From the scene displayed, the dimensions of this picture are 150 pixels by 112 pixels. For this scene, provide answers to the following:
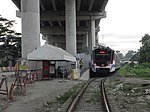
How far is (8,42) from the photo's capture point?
93.8 metres

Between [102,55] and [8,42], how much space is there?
184ft

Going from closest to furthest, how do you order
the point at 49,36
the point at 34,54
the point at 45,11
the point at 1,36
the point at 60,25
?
1. the point at 34,54
2. the point at 45,11
3. the point at 1,36
4. the point at 60,25
5. the point at 49,36

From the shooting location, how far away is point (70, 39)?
2501 inches

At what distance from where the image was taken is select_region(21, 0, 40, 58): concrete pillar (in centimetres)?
4084

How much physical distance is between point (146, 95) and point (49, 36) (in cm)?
10055

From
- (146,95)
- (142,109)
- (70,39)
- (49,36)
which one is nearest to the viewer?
(142,109)

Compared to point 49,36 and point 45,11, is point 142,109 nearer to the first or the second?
point 45,11

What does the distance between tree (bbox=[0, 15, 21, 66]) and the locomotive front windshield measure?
49.4 meters

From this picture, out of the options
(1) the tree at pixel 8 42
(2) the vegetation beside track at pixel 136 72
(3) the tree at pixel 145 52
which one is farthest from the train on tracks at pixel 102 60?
(3) the tree at pixel 145 52

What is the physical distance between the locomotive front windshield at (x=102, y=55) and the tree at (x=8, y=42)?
4935 cm

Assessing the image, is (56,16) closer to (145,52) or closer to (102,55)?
(102,55)

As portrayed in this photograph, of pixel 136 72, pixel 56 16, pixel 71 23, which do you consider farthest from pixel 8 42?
pixel 136 72

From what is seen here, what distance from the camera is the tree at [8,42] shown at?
90312mm

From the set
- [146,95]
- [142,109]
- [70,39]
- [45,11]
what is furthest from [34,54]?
[45,11]
